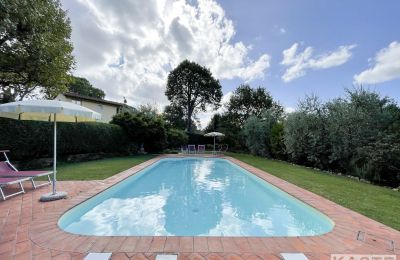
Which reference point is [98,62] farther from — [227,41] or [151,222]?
[151,222]

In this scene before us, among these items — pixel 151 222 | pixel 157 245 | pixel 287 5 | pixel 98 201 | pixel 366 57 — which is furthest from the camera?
pixel 366 57

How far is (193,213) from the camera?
5.57m

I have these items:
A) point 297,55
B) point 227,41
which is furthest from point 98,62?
point 297,55

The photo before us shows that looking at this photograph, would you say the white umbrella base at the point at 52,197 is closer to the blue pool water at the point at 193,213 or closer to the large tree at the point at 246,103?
the blue pool water at the point at 193,213

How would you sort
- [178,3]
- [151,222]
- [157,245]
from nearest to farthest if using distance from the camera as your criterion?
[157,245]
[151,222]
[178,3]

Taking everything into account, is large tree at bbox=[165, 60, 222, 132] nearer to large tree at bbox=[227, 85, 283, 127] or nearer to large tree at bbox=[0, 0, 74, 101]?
large tree at bbox=[227, 85, 283, 127]

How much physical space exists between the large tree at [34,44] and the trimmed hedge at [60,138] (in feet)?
8.24

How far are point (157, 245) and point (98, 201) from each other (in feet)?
11.2

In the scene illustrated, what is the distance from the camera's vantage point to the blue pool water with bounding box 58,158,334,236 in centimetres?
441

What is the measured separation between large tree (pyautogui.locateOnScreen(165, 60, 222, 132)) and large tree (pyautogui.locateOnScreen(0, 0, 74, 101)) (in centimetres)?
2229

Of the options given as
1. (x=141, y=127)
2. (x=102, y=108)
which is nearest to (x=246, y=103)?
(x=141, y=127)

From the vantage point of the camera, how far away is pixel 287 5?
1107 cm

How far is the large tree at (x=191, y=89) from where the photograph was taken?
3472 centimetres

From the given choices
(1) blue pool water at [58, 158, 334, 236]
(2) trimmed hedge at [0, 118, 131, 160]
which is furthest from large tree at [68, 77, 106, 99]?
(1) blue pool water at [58, 158, 334, 236]
